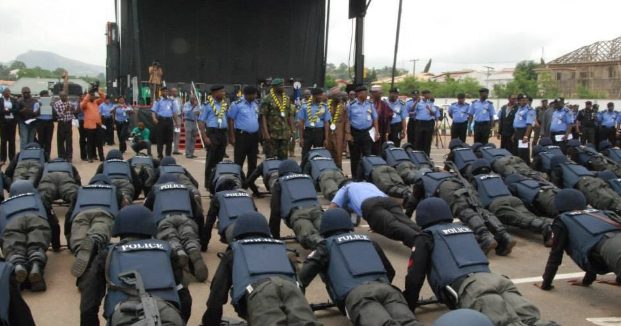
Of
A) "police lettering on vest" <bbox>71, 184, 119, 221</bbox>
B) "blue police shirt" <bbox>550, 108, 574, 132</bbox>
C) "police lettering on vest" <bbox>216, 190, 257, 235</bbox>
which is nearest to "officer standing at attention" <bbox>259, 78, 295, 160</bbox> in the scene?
"police lettering on vest" <bbox>216, 190, 257, 235</bbox>

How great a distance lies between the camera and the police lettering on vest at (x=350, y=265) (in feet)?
14.2

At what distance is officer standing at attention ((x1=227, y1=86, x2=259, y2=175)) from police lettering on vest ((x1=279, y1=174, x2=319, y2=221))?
3320mm

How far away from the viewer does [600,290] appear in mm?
5730

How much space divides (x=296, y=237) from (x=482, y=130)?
8777mm

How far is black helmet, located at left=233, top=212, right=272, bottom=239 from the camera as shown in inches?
177

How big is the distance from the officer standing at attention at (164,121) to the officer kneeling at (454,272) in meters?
9.62

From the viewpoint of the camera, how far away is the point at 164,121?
531 inches

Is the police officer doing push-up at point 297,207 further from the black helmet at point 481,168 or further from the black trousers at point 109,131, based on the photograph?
the black trousers at point 109,131

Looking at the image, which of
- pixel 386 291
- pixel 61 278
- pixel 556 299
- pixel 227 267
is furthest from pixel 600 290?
pixel 61 278

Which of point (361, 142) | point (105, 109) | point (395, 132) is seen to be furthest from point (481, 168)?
point (105, 109)

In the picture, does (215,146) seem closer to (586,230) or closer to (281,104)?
(281,104)

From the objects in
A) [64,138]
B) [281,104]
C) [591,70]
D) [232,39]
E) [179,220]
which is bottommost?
[64,138]

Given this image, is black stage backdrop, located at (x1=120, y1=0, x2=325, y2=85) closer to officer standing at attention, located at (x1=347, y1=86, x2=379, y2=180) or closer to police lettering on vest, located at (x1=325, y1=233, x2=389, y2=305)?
officer standing at attention, located at (x1=347, y1=86, x2=379, y2=180)

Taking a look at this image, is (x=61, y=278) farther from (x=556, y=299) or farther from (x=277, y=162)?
(x=556, y=299)
